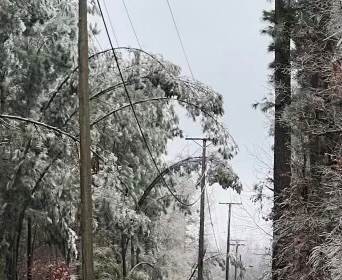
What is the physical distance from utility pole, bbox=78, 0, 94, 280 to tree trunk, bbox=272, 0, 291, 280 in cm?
643

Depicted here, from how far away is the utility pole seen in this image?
845 cm

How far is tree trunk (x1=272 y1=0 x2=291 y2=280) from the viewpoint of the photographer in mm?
14406

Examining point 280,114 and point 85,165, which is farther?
point 280,114

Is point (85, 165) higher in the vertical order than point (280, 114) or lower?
lower

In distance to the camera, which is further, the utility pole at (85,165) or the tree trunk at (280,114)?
the tree trunk at (280,114)

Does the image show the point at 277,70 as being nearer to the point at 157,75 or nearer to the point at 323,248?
the point at 157,75

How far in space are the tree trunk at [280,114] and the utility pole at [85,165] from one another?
6.43m

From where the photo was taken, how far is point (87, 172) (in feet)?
28.2

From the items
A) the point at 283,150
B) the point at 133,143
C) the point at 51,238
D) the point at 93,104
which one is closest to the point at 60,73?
the point at 93,104

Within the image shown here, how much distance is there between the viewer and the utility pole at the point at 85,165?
8.45 meters

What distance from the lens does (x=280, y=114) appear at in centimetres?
1462

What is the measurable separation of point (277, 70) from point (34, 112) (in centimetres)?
595

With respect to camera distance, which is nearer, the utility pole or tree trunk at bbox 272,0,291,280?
the utility pole

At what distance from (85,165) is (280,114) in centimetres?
717
